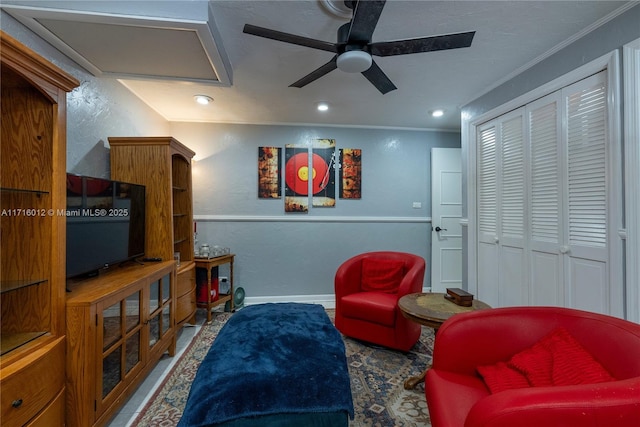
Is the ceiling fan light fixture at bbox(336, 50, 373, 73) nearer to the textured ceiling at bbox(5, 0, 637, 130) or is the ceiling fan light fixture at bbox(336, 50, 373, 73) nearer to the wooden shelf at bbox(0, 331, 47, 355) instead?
the textured ceiling at bbox(5, 0, 637, 130)

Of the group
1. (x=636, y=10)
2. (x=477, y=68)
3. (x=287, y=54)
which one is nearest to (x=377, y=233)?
(x=477, y=68)

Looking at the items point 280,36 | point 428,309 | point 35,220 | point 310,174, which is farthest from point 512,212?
point 35,220

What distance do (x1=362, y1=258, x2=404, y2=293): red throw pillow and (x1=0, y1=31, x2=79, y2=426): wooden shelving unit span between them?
2.20 metres

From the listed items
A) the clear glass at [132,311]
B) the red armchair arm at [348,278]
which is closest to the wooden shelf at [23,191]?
the clear glass at [132,311]

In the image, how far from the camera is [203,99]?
9.21 feet

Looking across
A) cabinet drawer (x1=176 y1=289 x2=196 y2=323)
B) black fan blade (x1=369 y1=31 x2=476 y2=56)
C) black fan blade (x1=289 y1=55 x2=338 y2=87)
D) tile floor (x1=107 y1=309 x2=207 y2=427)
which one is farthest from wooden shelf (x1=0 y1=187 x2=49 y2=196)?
black fan blade (x1=369 y1=31 x2=476 y2=56)

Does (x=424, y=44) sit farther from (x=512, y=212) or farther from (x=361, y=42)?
(x=512, y=212)

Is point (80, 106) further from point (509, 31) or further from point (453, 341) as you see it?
point (509, 31)

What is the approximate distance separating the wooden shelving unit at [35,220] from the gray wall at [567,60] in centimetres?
311

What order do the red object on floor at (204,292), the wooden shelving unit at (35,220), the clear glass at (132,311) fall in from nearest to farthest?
1. the wooden shelving unit at (35,220)
2. the clear glass at (132,311)
3. the red object on floor at (204,292)

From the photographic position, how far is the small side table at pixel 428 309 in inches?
65.4

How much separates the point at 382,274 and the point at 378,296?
0.88 ft

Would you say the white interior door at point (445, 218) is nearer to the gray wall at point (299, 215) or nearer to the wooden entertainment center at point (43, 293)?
the gray wall at point (299, 215)

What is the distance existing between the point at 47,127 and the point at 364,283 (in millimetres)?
2485
